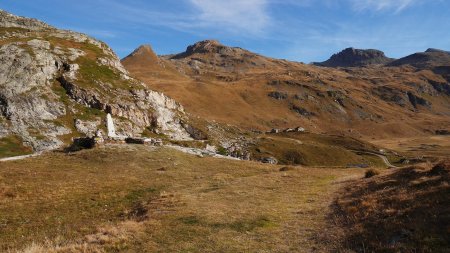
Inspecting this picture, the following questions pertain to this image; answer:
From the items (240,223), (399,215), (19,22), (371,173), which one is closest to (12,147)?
(371,173)

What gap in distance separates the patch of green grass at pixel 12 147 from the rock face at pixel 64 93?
1.41m

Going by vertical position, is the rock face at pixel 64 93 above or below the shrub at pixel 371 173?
above

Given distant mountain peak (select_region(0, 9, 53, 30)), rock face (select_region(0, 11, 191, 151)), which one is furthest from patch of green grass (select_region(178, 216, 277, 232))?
distant mountain peak (select_region(0, 9, 53, 30))

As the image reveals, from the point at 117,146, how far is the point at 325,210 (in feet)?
119

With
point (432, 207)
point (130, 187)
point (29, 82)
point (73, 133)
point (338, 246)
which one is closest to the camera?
point (338, 246)

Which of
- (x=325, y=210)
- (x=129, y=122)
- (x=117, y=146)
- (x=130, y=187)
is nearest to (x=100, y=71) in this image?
(x=129, y=122)

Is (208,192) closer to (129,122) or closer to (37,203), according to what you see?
(37,203)

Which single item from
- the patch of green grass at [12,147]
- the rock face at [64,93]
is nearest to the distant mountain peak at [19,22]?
the rock face at [64,93]

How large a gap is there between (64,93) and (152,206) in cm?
7204

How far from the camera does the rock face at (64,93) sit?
78312 millimetres

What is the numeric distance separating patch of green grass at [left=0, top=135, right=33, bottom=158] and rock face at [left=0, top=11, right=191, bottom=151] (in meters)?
1.41

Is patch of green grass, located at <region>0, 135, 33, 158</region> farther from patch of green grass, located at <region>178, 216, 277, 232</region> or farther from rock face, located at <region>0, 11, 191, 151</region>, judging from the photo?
patch of green grass, located at <region>178, 216, 277, 232</region>

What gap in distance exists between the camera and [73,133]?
79.8 metres

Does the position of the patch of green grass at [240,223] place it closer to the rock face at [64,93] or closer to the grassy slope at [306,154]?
the rock face at [64,93]
